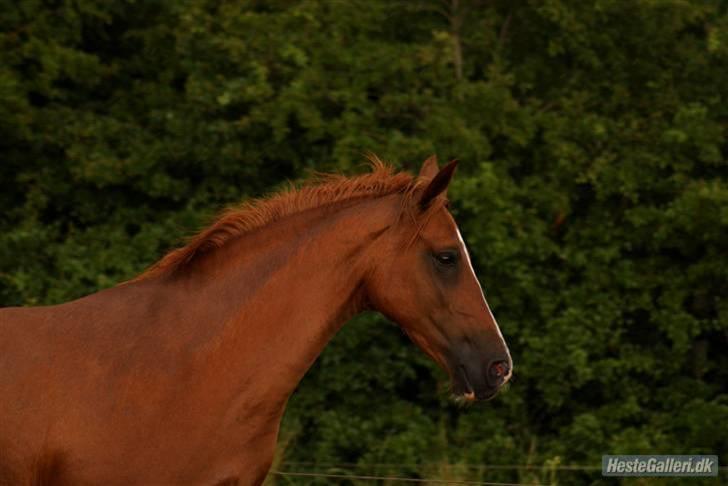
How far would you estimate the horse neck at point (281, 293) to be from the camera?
4.00 m

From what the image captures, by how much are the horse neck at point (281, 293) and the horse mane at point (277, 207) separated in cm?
4

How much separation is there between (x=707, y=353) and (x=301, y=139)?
4.01m

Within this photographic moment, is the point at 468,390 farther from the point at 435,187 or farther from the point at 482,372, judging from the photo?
the point at 435,187

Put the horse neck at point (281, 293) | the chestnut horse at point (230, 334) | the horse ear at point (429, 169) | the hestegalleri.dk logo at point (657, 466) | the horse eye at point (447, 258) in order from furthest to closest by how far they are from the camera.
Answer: the hestegalleri.dk logo at point (657, 466) < the horse ear at point (429, 169) < the horse eye at point (447, 258) < the horse neck at point (281, 293) < the chestnut horse at point (230, 334)

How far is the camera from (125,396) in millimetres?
3854

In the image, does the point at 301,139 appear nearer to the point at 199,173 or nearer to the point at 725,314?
the point at 199,173

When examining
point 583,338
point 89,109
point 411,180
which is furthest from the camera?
point 89,109

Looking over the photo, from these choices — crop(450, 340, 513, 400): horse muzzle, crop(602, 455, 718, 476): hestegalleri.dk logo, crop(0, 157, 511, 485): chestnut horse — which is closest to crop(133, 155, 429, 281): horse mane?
crop(0, 157, 511, 485): chestnut horse

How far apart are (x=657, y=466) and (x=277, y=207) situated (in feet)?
11.3

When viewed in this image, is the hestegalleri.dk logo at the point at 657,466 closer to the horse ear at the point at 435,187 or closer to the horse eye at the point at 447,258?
the horse eye at the point at 447,258

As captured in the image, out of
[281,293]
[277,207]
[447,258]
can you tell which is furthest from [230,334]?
[447,258]

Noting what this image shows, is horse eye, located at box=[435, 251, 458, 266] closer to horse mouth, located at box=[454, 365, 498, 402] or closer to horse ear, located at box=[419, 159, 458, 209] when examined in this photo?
horse ear, located at box=[419, 159, 458, 209]

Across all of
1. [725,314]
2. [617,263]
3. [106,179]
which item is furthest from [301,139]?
[725,314]

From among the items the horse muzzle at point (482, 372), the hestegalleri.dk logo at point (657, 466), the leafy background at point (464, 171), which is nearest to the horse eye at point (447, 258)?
the horse muzzle at point (482, 372)
